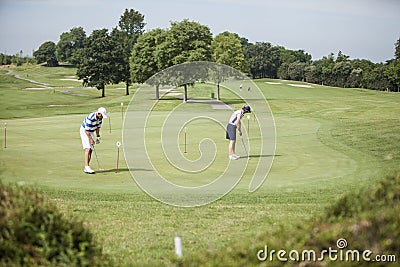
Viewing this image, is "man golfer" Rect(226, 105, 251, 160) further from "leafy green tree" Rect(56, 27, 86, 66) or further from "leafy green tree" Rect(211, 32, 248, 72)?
"leafy green tree" Rect(56, 27, 86, 66)

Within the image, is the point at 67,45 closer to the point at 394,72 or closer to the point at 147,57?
the point at 147,57

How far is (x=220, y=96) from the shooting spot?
90.4 feet

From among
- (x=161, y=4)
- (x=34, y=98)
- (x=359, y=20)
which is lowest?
(x=34, y=98)

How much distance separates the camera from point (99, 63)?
62.4 metres

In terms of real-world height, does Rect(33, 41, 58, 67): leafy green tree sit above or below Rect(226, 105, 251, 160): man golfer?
above

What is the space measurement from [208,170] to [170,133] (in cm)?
702

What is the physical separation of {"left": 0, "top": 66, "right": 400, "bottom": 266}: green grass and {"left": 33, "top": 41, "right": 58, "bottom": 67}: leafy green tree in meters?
77.4

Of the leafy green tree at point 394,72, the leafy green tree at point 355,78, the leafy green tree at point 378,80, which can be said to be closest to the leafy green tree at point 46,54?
the leafy green tree at point 355,78

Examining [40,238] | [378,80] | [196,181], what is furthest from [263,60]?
[40,238]

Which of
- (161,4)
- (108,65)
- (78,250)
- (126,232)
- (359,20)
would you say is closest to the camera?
(78,250)

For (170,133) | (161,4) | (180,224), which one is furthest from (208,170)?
(161,4)

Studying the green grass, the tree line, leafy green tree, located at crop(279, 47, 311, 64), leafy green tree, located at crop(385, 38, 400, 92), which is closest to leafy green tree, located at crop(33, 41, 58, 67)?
the tree line

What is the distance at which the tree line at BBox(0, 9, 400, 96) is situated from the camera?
4475 cm

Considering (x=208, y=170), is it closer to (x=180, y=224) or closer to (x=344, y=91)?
(x=180, y=224)
